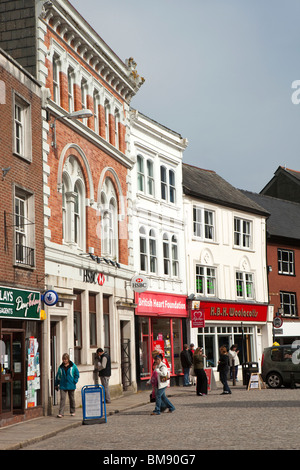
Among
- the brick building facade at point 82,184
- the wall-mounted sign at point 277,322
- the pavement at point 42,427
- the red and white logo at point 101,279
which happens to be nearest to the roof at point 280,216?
the wall-mounted sign at point 277,322

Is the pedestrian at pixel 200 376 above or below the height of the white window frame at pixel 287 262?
below

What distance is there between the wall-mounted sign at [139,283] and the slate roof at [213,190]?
872cm

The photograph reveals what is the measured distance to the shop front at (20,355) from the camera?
62.9 feet

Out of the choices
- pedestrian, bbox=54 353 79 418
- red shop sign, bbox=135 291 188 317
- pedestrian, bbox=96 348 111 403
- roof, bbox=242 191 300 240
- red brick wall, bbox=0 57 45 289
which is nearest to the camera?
red brick wall, bbox=0 57 45 289

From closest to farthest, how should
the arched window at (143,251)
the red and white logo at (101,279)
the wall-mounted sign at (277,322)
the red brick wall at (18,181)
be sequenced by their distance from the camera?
the red brick wall at (18,181)
the red and white logo at (101,279)
the arched window at (143,251)
the wall-mounted sign at (277,322)

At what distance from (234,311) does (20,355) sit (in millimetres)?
21276

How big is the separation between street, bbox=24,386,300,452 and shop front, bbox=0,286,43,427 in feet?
7.31

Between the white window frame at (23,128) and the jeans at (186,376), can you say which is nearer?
the white window frame at (23,128)

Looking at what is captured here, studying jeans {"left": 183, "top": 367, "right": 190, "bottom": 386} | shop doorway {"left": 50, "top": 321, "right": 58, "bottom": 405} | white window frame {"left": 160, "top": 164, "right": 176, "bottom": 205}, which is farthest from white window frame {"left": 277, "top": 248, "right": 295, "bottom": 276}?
shop doorway {"left": 50, "top": 321, "right": 58, "bottom": 405}

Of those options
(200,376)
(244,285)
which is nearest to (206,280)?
(244,285)

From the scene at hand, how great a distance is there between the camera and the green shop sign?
19.0 m

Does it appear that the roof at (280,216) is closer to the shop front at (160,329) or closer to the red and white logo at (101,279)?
the shop front at (160,329)

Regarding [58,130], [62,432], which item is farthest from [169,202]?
[62,432]

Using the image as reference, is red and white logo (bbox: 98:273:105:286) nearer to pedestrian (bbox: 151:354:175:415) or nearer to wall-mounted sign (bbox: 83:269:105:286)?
wall-mounted sign (bbox: 83:269:105:286)
